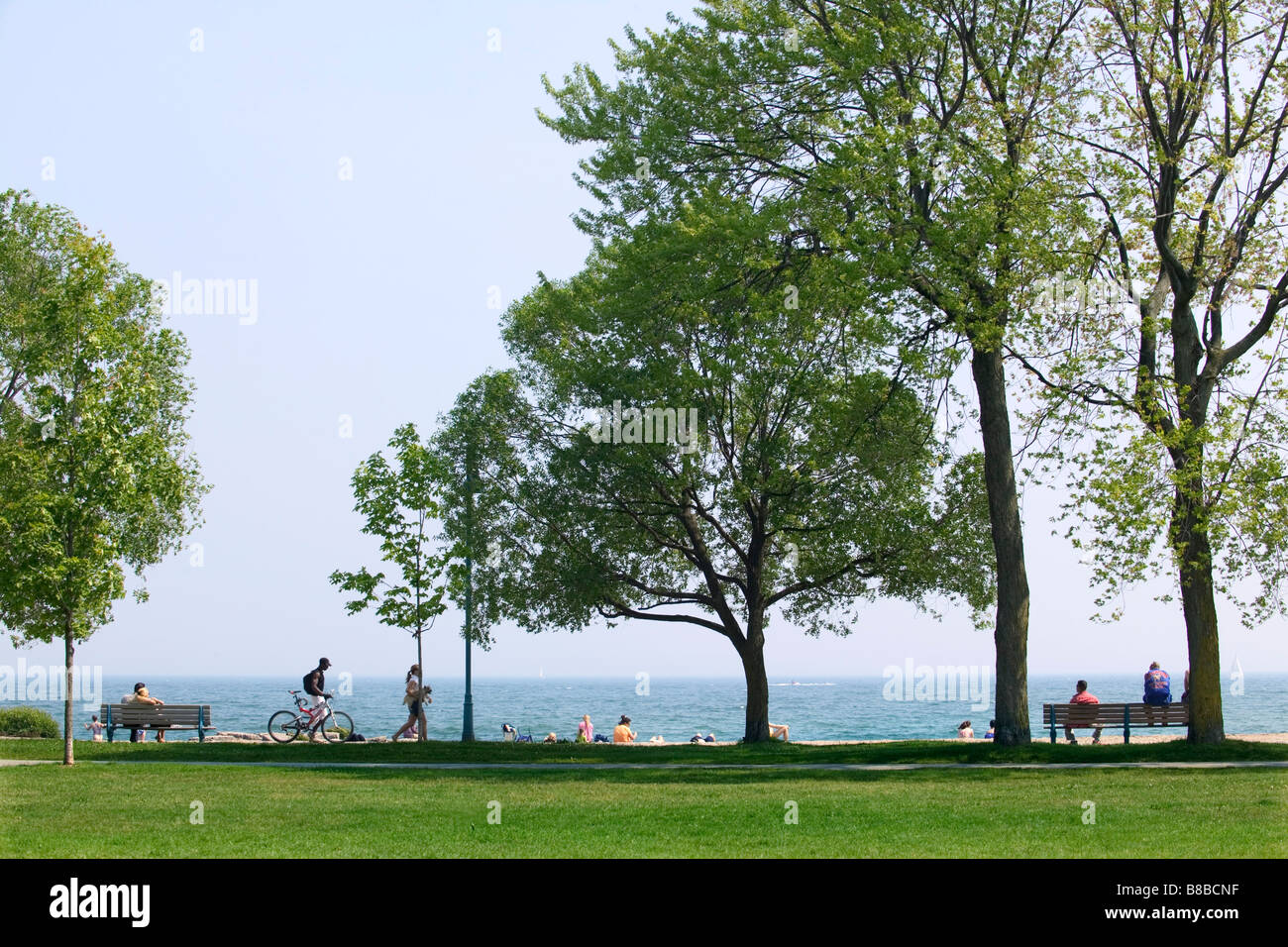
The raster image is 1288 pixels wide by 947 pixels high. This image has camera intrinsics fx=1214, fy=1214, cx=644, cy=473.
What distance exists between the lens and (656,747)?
86.0ft

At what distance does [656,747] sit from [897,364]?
9.71 m

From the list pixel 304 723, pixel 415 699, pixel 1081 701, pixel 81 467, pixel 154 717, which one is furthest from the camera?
pixel 415 699

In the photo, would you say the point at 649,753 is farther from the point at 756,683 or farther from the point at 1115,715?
the point at 1115,715

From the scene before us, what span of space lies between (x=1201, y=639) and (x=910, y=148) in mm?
10067

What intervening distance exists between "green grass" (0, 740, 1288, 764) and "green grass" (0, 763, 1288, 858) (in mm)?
2654

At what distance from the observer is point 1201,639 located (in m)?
21.3

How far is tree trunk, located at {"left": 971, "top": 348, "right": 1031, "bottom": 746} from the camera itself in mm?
22516

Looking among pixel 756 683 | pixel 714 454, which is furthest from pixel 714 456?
pixel 756 683

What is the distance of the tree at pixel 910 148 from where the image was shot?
20.4 meters

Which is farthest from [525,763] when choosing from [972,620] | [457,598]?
[972,620]

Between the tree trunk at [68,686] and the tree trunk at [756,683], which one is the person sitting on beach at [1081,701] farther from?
the tree trunk at [68,686]

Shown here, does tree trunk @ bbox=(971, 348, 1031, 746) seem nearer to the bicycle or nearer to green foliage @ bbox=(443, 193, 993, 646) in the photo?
green foliage @ bbox=(443, 193, 993, 646)

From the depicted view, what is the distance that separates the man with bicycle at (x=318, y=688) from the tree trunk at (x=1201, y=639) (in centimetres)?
1742

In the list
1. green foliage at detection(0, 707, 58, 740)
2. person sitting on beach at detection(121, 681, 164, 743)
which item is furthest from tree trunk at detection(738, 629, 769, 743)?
green foliage at detection(0, 707, 58, 740)
